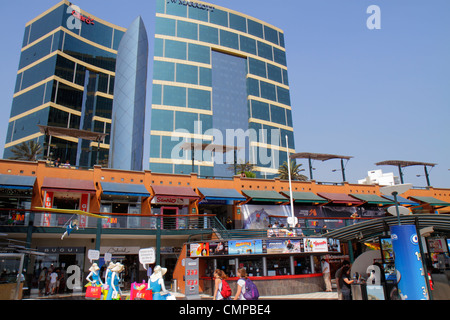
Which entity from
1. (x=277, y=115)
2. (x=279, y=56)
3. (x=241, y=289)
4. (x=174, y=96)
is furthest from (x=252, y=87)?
(x=241, y=289)

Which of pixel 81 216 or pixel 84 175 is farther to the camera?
pixel 84 175

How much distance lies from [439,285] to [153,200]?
68.3 feet

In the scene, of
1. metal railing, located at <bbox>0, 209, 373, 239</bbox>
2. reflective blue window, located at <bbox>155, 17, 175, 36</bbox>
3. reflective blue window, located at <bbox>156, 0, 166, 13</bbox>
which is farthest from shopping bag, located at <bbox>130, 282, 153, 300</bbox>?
reflective blue window, located at <bbox>156, 0, 166, 13</bbox>

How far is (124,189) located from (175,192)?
13.4 feet

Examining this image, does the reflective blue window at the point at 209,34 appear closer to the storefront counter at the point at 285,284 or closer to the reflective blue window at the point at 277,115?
the reflective blue window at the point at 277,115

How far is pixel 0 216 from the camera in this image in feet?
66.9

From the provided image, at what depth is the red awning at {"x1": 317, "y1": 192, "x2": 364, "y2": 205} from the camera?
32656 millimetres

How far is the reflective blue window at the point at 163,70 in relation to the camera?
2557 inches

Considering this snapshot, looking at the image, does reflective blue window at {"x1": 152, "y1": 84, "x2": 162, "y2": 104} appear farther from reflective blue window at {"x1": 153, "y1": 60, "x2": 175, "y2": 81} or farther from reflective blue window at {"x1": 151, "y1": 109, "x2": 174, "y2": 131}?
Answer: reflective blue window at {"x1": 153, "y1": 60, "x2": 175, "y2": 81}

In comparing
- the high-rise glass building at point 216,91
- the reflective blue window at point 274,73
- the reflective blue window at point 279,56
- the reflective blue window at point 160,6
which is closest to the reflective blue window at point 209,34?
the high-rise glass building at point 216,91

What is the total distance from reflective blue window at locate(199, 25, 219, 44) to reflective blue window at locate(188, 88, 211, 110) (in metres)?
14.0
